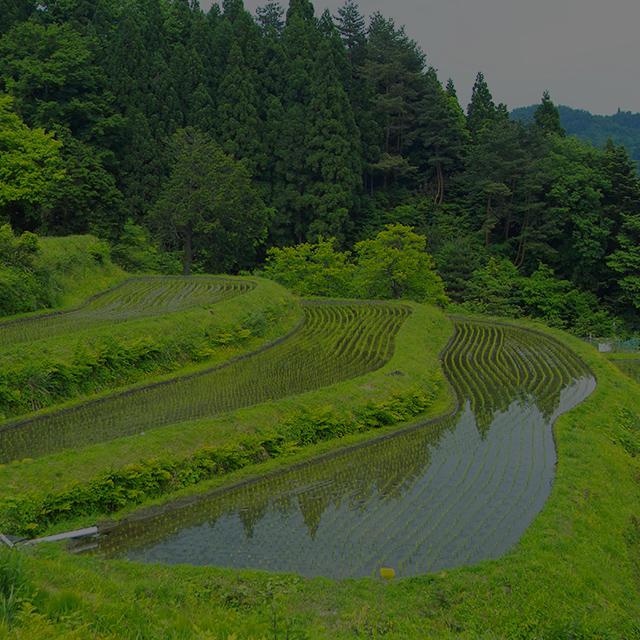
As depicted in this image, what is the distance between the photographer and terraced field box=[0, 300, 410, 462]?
38.4ft

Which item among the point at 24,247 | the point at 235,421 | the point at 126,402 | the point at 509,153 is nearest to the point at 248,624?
the point at 235,421

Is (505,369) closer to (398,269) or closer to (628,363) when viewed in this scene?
(628,363)

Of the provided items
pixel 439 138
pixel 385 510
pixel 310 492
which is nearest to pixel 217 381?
pixel 310 492

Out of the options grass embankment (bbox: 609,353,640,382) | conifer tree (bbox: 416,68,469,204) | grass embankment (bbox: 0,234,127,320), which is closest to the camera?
grass embankment (bbox: 0,234,127,320)

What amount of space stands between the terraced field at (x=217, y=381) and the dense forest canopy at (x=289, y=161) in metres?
7.98

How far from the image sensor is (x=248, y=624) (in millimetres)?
5957

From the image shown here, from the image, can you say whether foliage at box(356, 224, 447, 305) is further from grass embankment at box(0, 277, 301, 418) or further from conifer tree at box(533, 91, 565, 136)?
conifer tree at box(533, 91, 565, 136)

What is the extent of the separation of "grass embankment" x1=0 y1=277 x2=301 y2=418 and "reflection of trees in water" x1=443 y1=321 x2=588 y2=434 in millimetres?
5597

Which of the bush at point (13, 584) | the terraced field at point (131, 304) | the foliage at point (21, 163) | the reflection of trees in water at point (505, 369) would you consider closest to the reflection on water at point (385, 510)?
the reflection of trees in water at point (505, 369)

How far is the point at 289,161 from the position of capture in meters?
37.4

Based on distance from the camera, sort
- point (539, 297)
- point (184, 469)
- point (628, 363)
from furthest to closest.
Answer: point (539, 297) < point (628, 363) < point (184, 469)

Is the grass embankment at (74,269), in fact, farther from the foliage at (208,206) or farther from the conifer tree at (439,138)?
the conifer tree at (439,138)

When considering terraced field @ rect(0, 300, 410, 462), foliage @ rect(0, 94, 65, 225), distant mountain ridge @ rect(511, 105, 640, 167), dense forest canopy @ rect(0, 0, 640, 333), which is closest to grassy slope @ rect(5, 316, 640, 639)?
terraced field @ rect(0, 300, 410, 462)

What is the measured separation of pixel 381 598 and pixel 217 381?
29.6ft
